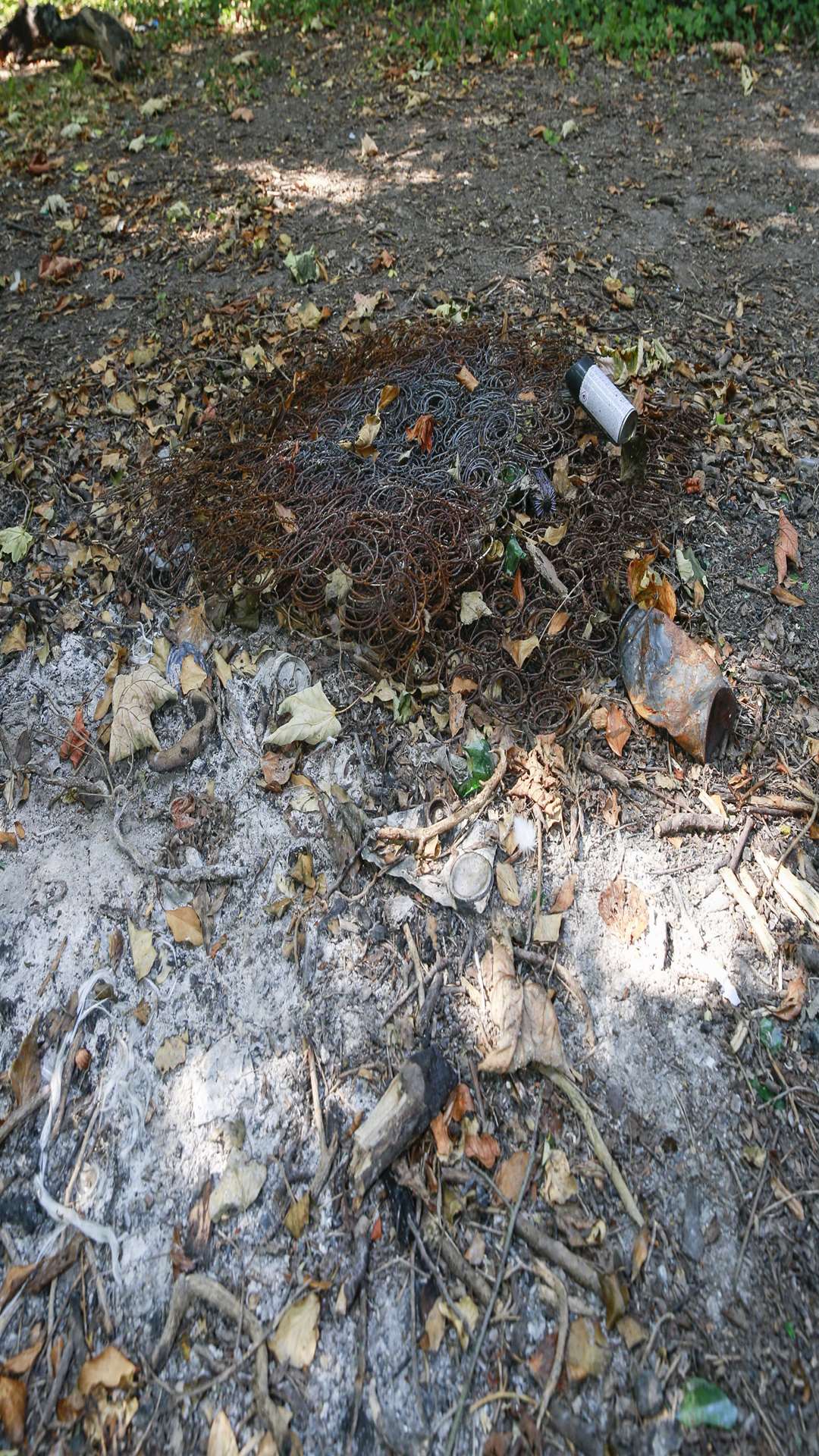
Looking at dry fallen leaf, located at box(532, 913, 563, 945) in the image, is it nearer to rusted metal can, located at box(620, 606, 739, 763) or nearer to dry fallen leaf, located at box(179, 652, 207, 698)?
rusted metal can, located at box(620, 606, 739, 763)

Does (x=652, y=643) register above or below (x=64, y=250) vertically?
below

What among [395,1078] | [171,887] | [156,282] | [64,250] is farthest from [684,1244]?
[64,250]

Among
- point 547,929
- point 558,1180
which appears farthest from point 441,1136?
point 547,929

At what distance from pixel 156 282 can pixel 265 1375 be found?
493 cm

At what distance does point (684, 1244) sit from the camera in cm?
Result: 188

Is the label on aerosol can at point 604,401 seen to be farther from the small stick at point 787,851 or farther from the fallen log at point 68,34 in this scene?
the fallen log at point 68,34

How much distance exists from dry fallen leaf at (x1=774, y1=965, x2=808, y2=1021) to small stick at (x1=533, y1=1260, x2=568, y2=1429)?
34.6 inches

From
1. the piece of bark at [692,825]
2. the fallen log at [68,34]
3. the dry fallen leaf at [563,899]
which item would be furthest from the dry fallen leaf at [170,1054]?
the fallen log at [68,34]

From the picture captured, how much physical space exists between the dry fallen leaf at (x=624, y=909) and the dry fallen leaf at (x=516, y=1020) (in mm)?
294

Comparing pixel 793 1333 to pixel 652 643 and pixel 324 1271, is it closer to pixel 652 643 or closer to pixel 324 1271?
pixel 324 1271

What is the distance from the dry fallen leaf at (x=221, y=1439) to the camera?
173 cm

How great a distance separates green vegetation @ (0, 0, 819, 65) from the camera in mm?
6066

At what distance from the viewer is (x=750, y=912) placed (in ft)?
7.66

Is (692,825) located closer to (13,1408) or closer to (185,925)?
(185,925)
